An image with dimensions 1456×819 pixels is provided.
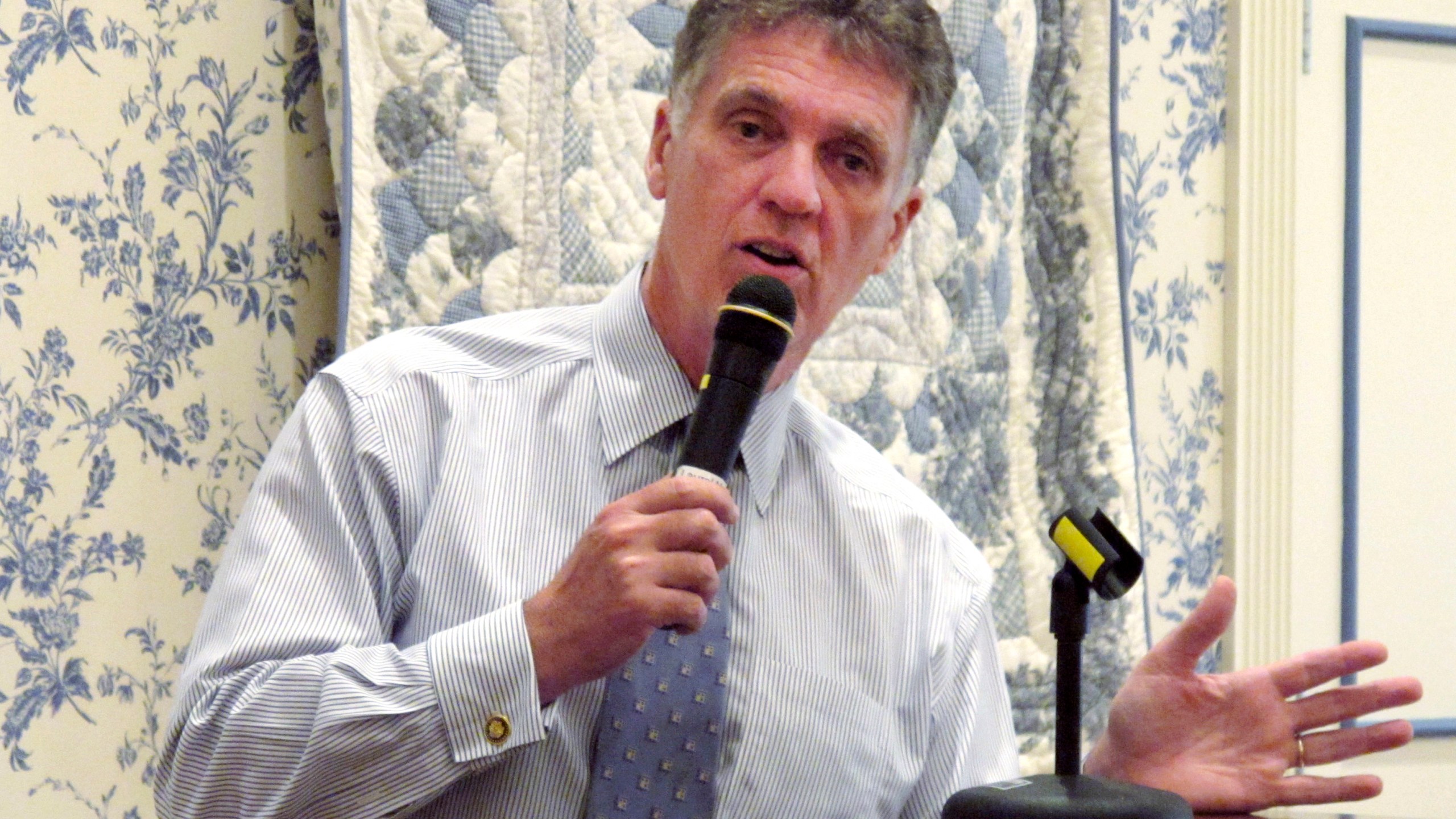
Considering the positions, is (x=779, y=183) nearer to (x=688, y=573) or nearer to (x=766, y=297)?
(x=766, y=297)

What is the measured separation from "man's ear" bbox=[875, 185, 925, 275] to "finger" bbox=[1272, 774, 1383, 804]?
601mm

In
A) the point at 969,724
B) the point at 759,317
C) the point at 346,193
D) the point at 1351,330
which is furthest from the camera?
the point at 1351,330

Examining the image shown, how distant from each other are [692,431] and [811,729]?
0.43 meters

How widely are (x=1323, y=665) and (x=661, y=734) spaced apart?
607mm

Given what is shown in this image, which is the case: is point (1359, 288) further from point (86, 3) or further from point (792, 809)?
point (86, 3)

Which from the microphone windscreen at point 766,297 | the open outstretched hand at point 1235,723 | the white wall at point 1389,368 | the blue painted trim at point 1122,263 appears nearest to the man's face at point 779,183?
the microphone windscreen at point 766,297

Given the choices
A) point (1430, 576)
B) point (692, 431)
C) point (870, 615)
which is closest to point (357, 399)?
point (692, 431)

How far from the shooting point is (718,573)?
1003 mm

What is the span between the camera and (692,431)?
898 millimetres

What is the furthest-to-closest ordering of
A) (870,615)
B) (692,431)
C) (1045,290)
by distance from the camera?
(1045,290)
(870,615)
(692,431)

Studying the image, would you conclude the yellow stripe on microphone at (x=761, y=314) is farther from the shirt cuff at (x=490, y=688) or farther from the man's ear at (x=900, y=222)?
the man's ear at (x=900, y=222)

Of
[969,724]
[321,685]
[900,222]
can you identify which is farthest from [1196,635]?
[321,685]

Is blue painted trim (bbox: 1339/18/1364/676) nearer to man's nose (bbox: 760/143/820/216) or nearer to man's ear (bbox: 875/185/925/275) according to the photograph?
man's ear (bbox: 875/185/925/275)

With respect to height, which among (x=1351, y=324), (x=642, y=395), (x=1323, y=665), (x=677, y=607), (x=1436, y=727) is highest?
(x=1351, y=324)
